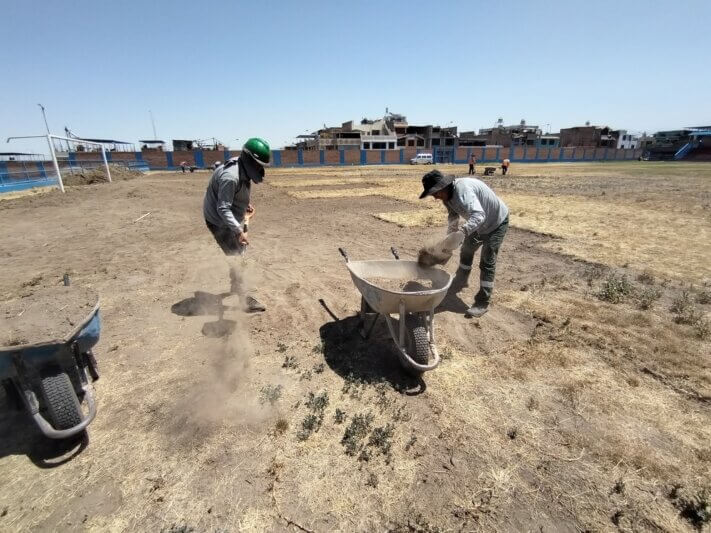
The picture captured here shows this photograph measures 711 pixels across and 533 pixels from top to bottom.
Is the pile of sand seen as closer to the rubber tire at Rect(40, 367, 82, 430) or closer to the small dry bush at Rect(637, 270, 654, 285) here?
the rubber tire at Rect(40, 367, 82, 430)

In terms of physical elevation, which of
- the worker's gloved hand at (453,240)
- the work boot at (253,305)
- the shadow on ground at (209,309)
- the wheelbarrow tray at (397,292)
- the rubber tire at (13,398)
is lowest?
the shadow on ground at (209,309)

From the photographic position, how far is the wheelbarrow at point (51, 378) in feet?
7.62

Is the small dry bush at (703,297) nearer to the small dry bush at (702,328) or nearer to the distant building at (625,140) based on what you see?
the small dry bush at (702,328)

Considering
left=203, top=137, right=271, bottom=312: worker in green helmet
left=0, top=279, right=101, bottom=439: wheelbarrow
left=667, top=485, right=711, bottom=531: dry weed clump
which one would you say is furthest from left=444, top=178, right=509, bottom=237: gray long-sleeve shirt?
left=0, top=279, right=101, bottom=439: wheelbarrow

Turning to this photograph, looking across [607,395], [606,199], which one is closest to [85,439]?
[607,395]

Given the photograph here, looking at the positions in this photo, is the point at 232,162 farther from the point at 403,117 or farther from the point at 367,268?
the point at 403,117

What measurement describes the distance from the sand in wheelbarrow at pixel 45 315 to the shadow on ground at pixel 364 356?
2.16 meters

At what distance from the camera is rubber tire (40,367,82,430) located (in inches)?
94.3

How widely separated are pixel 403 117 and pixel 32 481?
109068 millimetres

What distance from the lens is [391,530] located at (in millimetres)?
2057

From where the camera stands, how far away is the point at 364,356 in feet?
12.3

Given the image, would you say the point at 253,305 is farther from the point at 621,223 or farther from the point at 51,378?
the point at 621,223

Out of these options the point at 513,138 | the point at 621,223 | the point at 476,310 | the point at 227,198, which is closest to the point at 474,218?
the point at 476,310

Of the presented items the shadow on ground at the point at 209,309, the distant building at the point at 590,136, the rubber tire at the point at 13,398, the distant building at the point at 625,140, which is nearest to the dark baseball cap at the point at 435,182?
the shadow on ground at the point at 209,309
